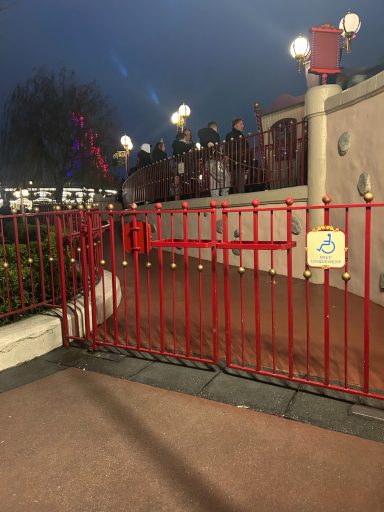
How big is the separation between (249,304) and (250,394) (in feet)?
8.96

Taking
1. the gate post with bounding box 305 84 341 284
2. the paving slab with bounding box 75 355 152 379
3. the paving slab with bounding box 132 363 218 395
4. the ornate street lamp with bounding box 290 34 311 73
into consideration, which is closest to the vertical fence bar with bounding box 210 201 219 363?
the paving slab with bounding box 132 363 218 395

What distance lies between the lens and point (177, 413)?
3.07m

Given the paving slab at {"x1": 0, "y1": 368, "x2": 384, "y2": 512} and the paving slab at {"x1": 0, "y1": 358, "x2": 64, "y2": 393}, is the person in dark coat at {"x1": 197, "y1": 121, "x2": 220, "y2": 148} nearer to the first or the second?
the paving slab at {"x1": 0, "y1": 358, "x2": 64, "y2": 393}

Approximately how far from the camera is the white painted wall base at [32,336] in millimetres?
3941

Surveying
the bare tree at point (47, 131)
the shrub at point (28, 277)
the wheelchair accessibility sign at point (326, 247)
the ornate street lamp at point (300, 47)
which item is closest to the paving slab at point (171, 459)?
the wheelchair accessibility sign at point (326, 247)

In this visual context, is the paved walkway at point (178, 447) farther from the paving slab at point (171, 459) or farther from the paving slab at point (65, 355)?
the paving slab at point (65, 355)

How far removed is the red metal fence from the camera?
10.9ft

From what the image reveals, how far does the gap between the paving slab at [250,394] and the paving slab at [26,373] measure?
1.56m

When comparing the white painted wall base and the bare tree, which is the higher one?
the bare tree

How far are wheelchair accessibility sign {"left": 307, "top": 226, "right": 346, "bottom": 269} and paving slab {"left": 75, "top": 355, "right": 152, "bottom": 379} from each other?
1925 mm

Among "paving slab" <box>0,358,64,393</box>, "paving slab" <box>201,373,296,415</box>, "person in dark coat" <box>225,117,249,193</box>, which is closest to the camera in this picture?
"paving slab" <box>201,373,296,415</box>

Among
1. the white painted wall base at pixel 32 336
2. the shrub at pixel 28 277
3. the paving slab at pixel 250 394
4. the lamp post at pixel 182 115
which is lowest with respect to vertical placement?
the paving slab at pixel 250 394

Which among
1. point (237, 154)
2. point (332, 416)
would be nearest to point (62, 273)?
point (332, 416)

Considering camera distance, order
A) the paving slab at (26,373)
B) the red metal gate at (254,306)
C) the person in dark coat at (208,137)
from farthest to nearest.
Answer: the person in dark coat at (208,137) < the paving slab at (26,373) < the red metal gate at (254,306)
